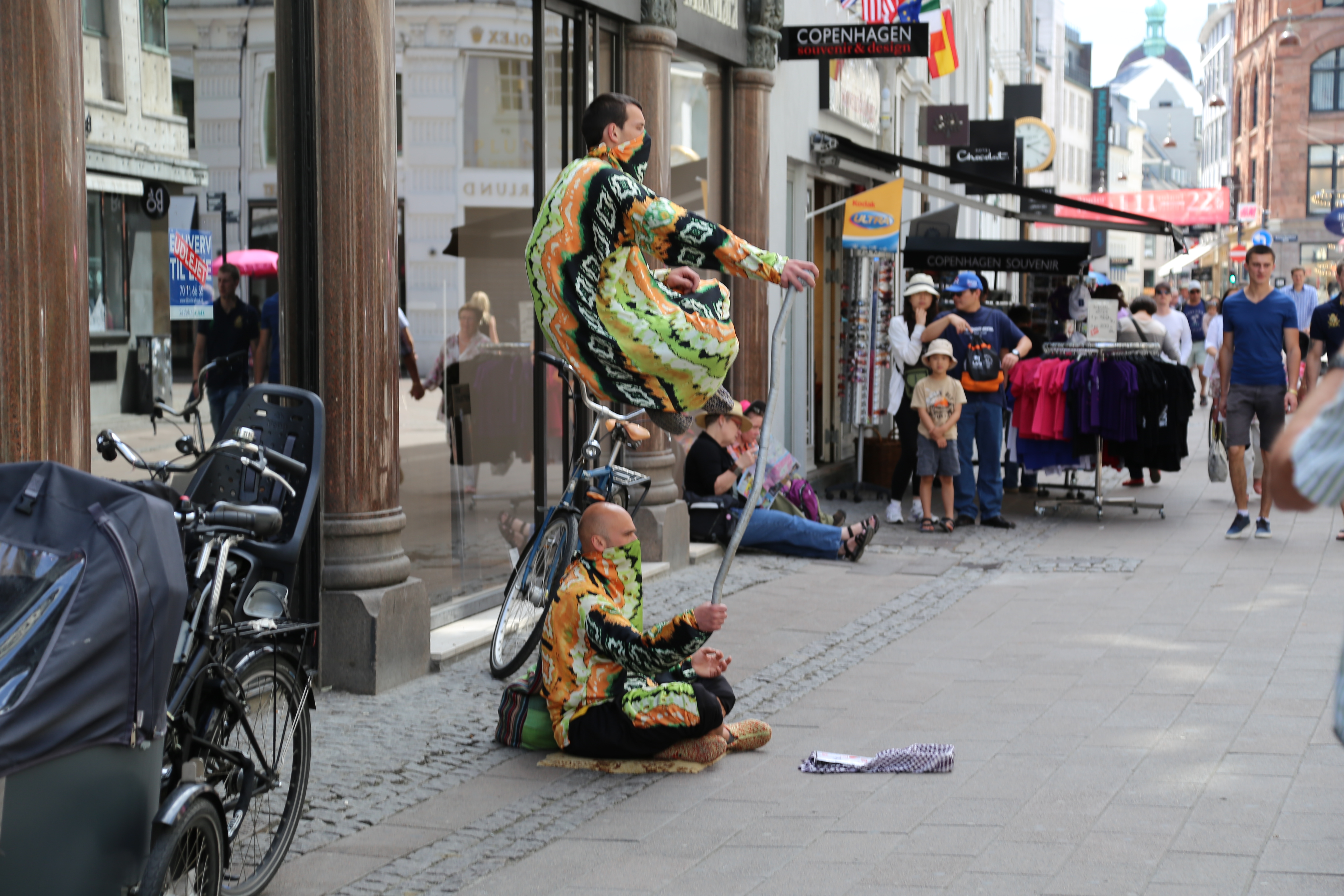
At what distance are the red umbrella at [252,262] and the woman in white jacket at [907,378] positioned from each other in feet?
21.8

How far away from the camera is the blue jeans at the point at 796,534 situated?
10.3m

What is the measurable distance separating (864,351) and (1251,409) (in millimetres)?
4161

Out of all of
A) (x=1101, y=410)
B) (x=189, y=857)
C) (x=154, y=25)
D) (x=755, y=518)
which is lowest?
(x=755, y=518)

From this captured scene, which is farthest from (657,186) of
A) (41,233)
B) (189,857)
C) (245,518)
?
(189,857)

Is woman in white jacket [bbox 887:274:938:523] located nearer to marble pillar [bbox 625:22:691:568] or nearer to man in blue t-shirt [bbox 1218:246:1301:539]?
man in blue t-shirt [bbox 1218:246:1301:539]

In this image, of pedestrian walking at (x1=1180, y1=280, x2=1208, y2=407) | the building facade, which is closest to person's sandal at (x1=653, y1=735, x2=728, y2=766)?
the building facade

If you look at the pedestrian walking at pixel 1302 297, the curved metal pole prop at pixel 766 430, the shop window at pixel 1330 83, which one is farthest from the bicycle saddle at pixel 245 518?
the shop window at pixel 1330 83

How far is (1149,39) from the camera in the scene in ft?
496

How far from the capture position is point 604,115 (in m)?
5.31

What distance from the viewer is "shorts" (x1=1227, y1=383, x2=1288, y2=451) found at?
11.2 metres

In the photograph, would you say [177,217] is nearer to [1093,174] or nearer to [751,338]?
[751,338]

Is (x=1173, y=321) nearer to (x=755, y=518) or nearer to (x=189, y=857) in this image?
(x=755, y=518)

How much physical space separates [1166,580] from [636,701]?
203 inches

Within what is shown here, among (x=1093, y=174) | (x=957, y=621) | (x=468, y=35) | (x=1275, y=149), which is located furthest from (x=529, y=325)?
(x=1093, y=174)
